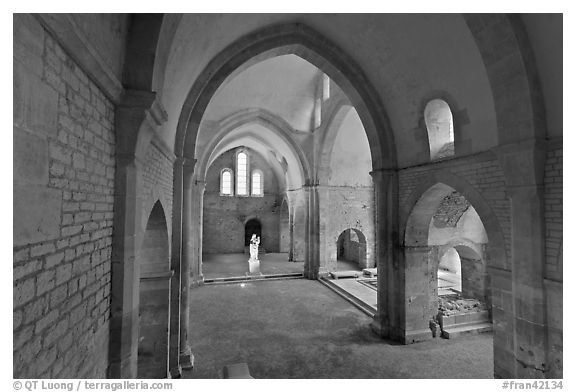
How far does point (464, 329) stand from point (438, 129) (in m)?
5.70

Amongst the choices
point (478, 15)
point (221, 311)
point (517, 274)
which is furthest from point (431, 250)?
point (221, 311)

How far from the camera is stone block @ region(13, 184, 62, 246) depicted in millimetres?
1733

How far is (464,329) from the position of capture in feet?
26.8

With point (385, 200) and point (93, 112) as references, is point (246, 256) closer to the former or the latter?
point (385, 200)

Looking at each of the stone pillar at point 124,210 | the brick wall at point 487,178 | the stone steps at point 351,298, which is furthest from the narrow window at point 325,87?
the stone pillar at point 124,210

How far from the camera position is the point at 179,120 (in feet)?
21.2

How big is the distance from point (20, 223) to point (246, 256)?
19772mm

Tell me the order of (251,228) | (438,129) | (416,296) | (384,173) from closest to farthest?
1. (438,129)
2. (416,296)
3. (384,173)
4. (251,228)

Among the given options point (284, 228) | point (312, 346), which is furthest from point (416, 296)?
point (284, 228)

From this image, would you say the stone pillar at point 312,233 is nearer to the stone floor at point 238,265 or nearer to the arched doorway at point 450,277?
the stone floor at point 238,265

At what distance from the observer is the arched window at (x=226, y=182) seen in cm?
2276

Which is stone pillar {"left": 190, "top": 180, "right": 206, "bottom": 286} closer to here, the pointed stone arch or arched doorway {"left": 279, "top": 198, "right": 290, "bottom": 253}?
the pointed stone arch

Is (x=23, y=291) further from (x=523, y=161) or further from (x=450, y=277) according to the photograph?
(x=450, y=277)

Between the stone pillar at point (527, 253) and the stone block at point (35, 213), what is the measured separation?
5895 millimetres
